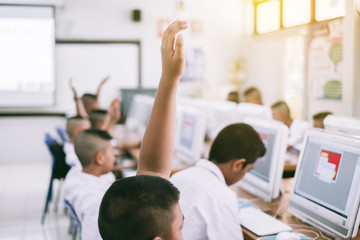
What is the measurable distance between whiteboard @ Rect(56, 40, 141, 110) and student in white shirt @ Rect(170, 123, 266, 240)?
5599 millimetres

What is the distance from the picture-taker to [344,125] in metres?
2.22

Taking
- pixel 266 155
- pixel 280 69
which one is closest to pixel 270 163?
pixel 266 155

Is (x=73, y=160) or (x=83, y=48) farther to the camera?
(x=83, y=48)

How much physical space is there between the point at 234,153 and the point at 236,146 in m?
0.04

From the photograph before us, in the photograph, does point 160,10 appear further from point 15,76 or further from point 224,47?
point 15,76

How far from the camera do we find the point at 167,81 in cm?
111

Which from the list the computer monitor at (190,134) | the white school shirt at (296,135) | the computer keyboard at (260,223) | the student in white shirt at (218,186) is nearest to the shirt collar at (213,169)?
the student in white shirt at (218,186)

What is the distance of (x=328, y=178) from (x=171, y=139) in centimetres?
107

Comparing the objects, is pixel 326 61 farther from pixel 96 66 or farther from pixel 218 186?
pixel 218 186

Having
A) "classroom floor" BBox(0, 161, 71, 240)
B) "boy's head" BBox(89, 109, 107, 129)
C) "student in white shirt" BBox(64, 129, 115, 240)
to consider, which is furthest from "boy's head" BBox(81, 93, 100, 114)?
"student in white shirt" BBox(64, 129, 115, 240)

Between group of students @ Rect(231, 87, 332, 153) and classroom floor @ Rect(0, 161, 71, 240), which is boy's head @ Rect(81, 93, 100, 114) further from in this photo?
group of students @ Rect(231, 87, 332, 153)

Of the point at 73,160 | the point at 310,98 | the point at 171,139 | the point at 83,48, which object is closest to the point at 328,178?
the point at 171,139

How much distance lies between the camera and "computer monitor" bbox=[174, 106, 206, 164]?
10.7ft

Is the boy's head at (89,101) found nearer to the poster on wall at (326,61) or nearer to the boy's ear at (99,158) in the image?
the poster on wall at (326,61)
